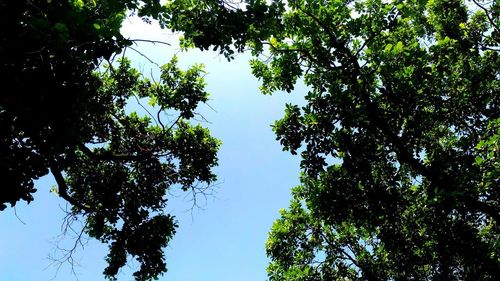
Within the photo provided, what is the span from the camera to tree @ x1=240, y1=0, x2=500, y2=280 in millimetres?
8078

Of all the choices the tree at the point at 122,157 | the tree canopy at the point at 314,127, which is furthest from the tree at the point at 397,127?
the tree at the point at 122,157

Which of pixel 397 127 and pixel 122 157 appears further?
pixel 122 157

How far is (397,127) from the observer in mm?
8594

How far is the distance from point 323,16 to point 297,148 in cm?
350

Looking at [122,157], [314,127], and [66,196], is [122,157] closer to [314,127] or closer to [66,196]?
[66,196]

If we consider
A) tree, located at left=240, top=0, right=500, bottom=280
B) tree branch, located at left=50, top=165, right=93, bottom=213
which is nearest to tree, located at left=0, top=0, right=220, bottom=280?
tree branch, located at left=50, top=165, right=93, bottom=213

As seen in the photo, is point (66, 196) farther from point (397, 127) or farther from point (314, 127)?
point (397, 127)

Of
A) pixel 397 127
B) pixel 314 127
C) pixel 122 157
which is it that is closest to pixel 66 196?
pixel 122 157

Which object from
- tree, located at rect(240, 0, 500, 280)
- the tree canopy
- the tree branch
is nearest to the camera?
the tree canopy

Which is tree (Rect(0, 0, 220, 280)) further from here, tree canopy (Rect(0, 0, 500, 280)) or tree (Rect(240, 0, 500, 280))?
tree (Rect(240, 0, 500, 280))

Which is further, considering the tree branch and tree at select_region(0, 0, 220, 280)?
the tree branch

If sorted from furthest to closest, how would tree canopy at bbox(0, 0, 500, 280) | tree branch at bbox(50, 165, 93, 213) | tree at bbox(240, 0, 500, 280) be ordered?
tree branch at bbox(50, 165, 93, 213) → tree at bbox(240, 0, 500, 280) → tree canopy at bbox(0, 0, 500, 280)

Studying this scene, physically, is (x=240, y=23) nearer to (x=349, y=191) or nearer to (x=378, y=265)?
(x=349, y=191)

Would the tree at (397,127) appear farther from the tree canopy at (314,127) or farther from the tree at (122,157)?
the tree at (122,157)
